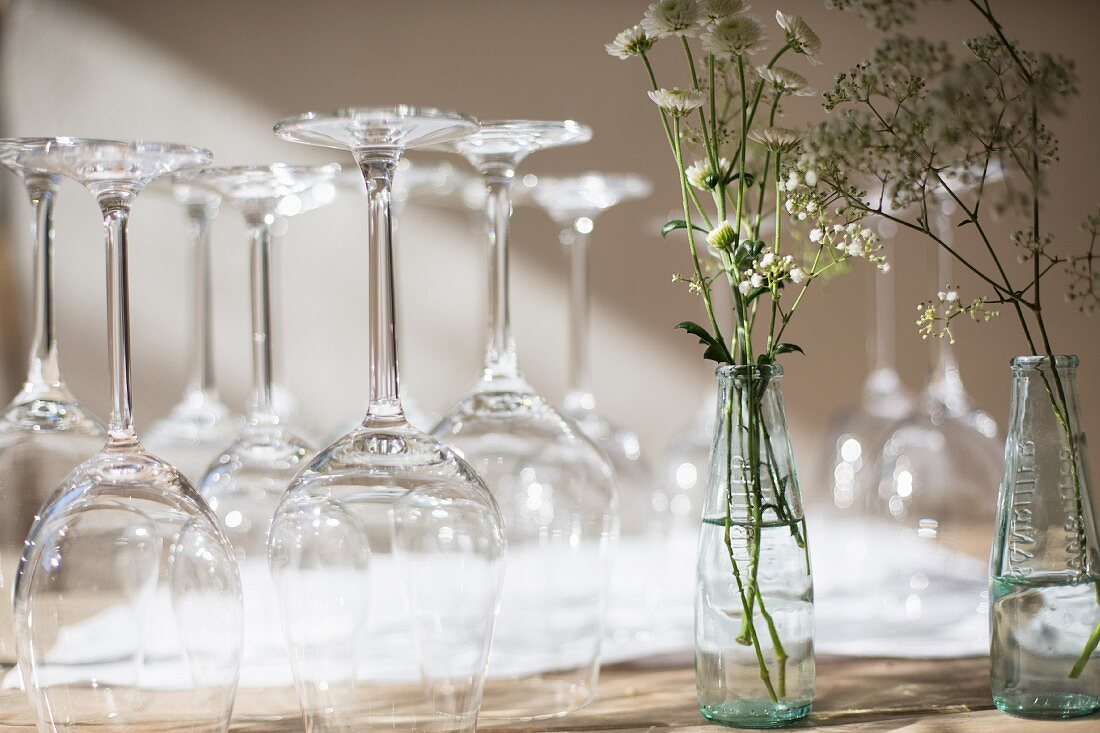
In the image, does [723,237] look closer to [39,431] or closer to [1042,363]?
[1042,363]

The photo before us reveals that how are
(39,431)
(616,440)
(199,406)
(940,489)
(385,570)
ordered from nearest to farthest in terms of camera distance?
(385,570)
(39,431)
(616,440)
(199,406)
(940,489)

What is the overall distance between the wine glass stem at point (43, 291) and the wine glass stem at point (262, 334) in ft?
0.42

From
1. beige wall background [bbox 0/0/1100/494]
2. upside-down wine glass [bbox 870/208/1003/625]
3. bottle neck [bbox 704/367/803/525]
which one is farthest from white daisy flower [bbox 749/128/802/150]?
beige wall background [bbox 0/0/1100/494]

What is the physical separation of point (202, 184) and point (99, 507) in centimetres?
25

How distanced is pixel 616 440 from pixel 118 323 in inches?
20.6

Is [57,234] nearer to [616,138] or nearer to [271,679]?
[616,138]

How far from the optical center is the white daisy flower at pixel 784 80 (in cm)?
69

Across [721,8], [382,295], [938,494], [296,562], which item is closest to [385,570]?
[296,562]

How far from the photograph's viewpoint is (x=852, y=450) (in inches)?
66.6

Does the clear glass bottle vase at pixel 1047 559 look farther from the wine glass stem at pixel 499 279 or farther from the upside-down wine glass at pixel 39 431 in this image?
the upside-down wine glass at pixel 39 431

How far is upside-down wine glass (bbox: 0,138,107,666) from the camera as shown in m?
0.78

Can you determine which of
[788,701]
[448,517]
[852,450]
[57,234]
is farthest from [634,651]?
[57,234]

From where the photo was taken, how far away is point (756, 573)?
0.73 metres

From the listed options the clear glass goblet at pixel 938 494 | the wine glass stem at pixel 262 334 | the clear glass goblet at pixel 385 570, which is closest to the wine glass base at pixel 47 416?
the wine glass stem at pixel 262 334
